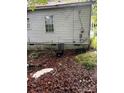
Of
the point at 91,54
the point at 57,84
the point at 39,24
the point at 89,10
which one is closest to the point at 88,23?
the point at 89,10

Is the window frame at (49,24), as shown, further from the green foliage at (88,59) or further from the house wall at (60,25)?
the green foliage at (88,59)

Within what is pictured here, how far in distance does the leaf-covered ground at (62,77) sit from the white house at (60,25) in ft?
0.28

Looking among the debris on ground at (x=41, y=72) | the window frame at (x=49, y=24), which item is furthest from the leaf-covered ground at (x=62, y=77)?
the window frame at (x=49, y=24)

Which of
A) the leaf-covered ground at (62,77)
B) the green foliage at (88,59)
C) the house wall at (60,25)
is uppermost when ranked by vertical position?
the house wall at (60,25)

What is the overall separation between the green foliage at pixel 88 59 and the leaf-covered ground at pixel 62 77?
21 mm

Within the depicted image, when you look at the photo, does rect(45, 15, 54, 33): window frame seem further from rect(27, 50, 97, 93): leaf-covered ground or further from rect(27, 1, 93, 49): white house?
rect(27, 50, 97, 93): leaf-covered ground

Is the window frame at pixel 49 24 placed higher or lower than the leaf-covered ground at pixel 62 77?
higher

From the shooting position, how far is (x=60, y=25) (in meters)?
1.61

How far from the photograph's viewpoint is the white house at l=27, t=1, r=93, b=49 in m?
1.58

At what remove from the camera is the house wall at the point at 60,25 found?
1.58 m

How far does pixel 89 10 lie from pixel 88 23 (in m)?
0.08

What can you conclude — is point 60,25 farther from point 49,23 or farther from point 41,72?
point 41,72

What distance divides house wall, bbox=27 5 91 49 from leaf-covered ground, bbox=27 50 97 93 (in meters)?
0.10
